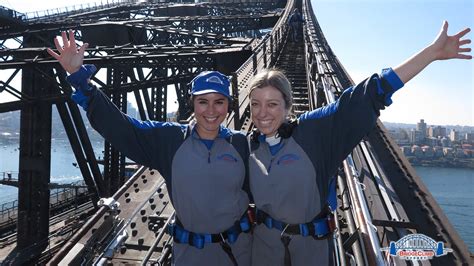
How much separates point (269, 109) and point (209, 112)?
1.54ft

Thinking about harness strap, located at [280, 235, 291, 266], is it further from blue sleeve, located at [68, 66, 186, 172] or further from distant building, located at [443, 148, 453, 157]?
distant building, located at [443, 148, 453, 157]

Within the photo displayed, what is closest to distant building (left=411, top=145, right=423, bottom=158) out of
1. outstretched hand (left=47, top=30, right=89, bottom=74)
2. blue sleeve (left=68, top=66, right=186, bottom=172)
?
blue sleeve (left=68, top=66, right=186, bottom=172)

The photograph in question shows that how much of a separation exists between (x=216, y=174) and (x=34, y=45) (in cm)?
1783

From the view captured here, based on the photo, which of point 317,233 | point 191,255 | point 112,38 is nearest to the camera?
point 317,233

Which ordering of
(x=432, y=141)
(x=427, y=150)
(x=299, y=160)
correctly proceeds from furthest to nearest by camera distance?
1. (x=427, y=150)
2. (x=432, y=141)
3. (x=299, y=160)

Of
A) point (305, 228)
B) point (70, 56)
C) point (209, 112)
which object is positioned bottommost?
point (305, 228)

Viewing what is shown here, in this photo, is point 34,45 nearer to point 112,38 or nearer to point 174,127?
point 112,38

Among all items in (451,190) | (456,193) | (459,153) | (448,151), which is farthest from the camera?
(459,153)

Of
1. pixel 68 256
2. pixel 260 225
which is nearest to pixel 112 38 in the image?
pixel 68 256

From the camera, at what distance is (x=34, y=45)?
17.0m

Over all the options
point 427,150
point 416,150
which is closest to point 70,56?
point 416,150

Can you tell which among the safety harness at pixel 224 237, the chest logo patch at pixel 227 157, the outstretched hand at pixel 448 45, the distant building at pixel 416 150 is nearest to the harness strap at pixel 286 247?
the safety harness at pixel 224 237

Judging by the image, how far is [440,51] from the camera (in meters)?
2.38

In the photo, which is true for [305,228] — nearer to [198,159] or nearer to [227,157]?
[227,157]
